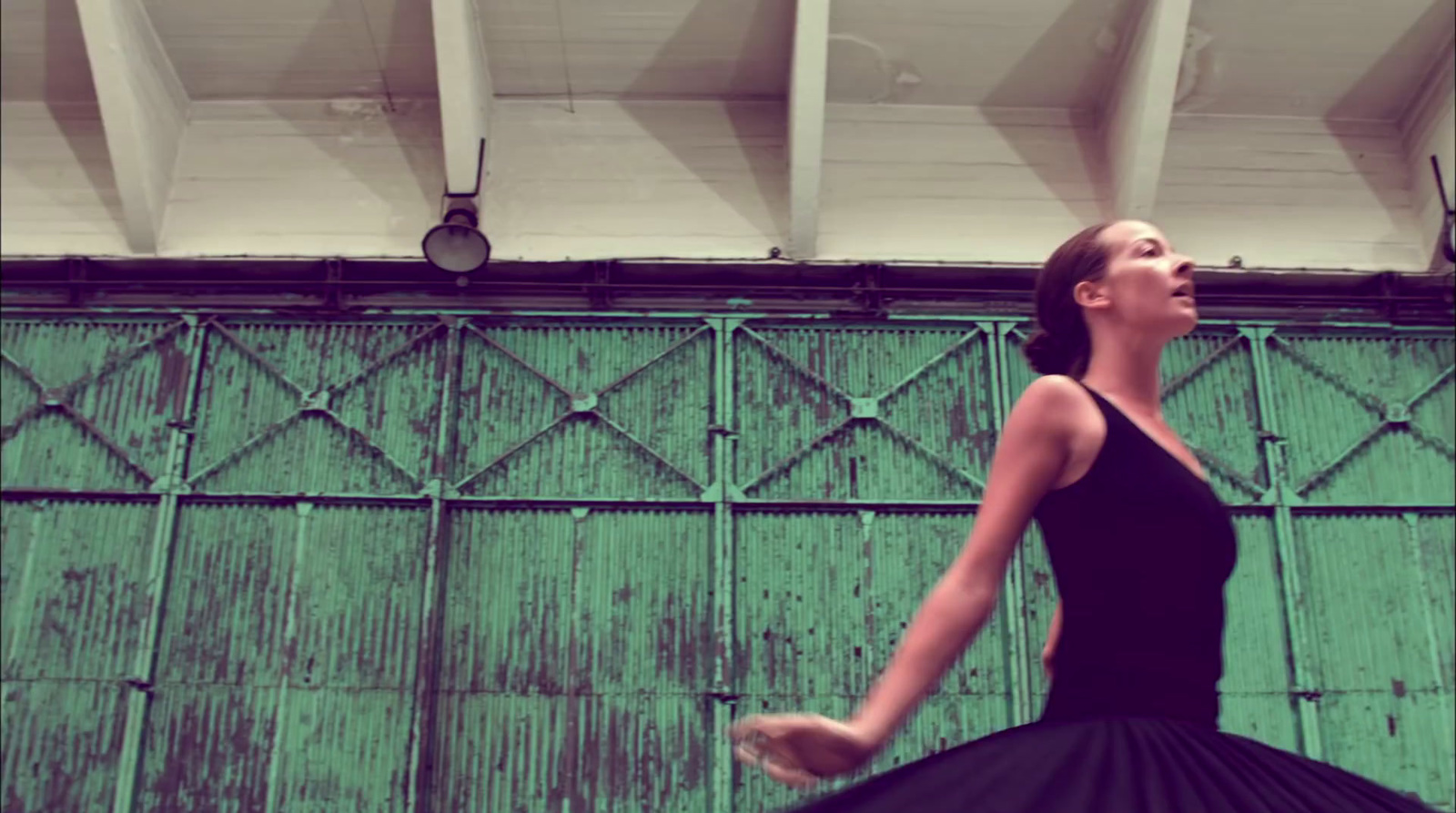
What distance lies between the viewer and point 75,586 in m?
8.70

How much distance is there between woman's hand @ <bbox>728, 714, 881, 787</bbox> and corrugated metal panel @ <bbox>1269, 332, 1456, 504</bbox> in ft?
28.5

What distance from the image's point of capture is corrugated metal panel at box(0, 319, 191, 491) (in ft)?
29.6

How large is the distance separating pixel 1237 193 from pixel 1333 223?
85 cm

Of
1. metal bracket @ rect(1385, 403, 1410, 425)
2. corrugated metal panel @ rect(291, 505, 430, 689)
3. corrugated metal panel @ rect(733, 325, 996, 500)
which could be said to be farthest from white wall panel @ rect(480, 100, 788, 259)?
metal bracket @ rect(1385, 403, 1410, 425)

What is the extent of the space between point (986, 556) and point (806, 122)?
7.69 m

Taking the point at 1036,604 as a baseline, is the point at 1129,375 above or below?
below

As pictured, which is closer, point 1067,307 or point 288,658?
point 1067,307

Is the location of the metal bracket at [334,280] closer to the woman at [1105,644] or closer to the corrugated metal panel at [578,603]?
the corrugated metal panel at [578,603]

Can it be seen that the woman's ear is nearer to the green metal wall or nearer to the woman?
the woman

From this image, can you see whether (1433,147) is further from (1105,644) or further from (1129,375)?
(1105,644)

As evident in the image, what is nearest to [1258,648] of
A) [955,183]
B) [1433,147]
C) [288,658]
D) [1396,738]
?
[1396,738]

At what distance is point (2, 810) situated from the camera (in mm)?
8203

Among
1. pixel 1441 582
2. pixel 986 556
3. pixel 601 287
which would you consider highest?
pixel 601 287

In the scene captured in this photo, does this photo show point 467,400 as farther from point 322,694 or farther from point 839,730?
point 839,730
